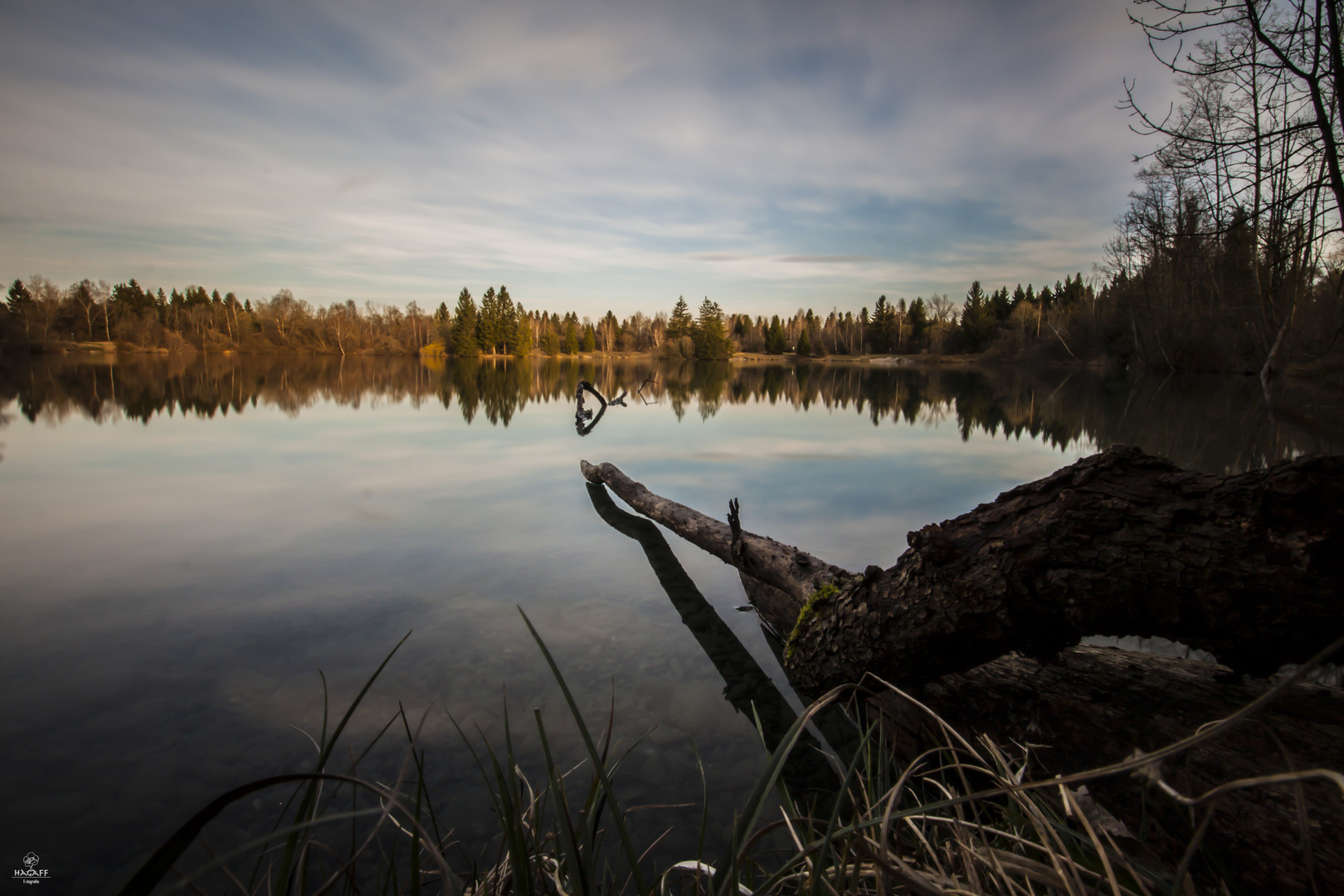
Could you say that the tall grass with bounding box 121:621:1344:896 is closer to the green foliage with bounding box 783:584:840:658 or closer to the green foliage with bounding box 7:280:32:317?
the green foliage with bounding box 783:584:840:658

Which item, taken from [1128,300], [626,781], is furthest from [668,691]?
[1128,300]

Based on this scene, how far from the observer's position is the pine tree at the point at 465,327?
3100 inches

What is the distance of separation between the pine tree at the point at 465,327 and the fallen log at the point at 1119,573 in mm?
83145

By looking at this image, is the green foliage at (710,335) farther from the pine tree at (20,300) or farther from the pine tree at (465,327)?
the pine tree at (20,300)

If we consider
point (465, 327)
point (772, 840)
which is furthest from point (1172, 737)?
point (465, 327)

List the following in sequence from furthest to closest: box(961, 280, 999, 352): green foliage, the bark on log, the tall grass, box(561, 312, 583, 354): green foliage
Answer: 1. box(561, 312, 583, 354): green foliage
2. box(961, 280, 999, 352): green foliage
3. the bark on log
4. the tall grass

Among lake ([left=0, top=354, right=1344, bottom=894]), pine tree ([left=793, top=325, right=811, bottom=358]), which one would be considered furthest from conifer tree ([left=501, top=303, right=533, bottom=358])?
lake ([left=0, top=354, right=1344, bottom=894])

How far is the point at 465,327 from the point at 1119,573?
8495 cm

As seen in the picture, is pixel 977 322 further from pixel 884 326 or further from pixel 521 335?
pixel 521 335

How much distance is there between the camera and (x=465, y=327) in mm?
80000

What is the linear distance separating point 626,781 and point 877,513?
5.37m

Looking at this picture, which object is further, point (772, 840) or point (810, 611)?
point (810, 611)

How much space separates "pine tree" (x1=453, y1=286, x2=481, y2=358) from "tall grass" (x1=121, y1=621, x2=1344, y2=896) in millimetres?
82795

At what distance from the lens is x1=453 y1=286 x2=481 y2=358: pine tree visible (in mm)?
78750
